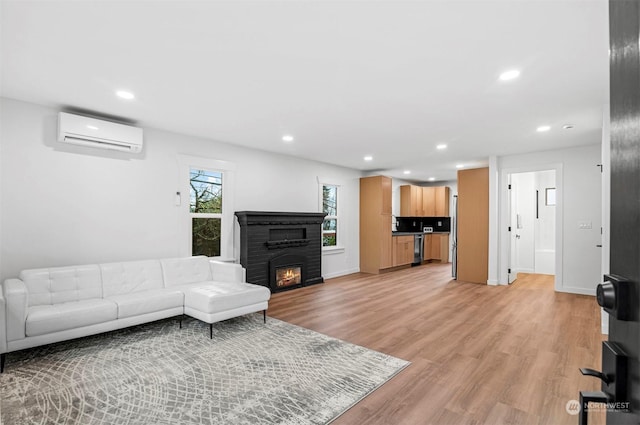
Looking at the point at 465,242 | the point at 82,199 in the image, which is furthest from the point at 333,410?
the point at 465,242

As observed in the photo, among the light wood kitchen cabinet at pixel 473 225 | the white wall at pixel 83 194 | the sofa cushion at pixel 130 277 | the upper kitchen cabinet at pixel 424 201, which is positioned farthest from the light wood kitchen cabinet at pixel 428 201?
the sofa cushion at pixel 130 277

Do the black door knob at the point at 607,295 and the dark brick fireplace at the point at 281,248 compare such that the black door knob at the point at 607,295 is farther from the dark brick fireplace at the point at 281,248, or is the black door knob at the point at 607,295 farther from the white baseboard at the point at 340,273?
the white baseboard at the point at 340,273

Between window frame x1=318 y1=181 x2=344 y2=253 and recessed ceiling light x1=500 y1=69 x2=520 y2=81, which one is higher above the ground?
recessed ceiling light x1=500 y1=69 x2=520 y2=81

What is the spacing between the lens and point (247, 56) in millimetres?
2576

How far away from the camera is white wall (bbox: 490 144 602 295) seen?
5344 mm

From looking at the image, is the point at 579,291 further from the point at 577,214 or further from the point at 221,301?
the point at 221,301

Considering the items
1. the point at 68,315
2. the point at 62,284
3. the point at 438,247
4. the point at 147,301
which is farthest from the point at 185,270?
the point at 438,247

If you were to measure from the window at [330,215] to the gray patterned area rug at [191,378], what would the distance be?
373cm

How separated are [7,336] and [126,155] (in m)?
2.33

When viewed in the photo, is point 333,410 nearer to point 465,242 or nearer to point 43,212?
point 43,212

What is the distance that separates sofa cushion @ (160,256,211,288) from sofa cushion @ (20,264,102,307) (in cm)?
74

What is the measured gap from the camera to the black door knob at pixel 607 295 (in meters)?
0.53

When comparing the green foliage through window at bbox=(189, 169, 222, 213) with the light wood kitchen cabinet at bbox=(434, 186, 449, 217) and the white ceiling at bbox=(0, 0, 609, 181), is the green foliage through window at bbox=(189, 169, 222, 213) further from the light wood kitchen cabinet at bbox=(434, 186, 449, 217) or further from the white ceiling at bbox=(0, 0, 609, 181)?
the light wood kitchen cabinet at bbox=(434, 186, 449, 217)

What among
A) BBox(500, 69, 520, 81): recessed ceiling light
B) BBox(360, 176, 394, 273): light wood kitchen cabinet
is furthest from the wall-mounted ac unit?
BBox(360, 176, 394, 273): light wood kitchen cabinet
